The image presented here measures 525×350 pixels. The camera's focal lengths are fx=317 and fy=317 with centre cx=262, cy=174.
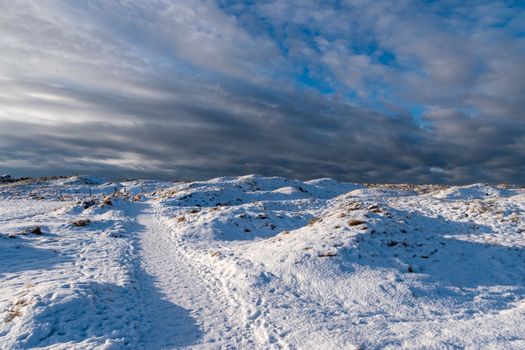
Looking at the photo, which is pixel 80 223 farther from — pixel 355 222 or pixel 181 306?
pixel 355 222

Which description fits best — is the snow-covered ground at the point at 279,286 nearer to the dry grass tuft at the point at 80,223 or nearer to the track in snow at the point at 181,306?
the track in snow at the point at 181,306

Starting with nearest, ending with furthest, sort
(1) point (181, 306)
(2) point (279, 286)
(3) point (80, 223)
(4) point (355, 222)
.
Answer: (1) point (181, 306) → (2) point (279, 286) → (4) point (355, 222) → (3) point (80, 223)

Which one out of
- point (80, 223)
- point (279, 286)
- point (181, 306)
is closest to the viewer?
point (181, 306)

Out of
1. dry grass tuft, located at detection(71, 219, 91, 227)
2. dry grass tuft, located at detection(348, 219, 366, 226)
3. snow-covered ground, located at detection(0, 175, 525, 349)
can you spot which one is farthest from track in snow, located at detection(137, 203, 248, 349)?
dry grass tuft, located at detection(71, 219, 91, 227)

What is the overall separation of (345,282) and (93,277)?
35.7 ft

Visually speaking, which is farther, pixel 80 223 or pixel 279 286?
pixel 80 223

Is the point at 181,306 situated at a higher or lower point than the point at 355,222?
lower

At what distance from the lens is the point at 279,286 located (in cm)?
1292

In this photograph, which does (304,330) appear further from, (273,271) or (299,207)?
(299,207)

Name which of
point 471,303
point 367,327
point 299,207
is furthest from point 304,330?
point 299,207

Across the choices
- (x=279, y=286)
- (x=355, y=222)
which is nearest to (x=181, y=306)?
(x=279, y=286)

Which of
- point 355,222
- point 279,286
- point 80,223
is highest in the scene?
point 355,222

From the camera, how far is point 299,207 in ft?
125

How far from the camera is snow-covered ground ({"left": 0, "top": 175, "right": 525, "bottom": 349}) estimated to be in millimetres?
8609
